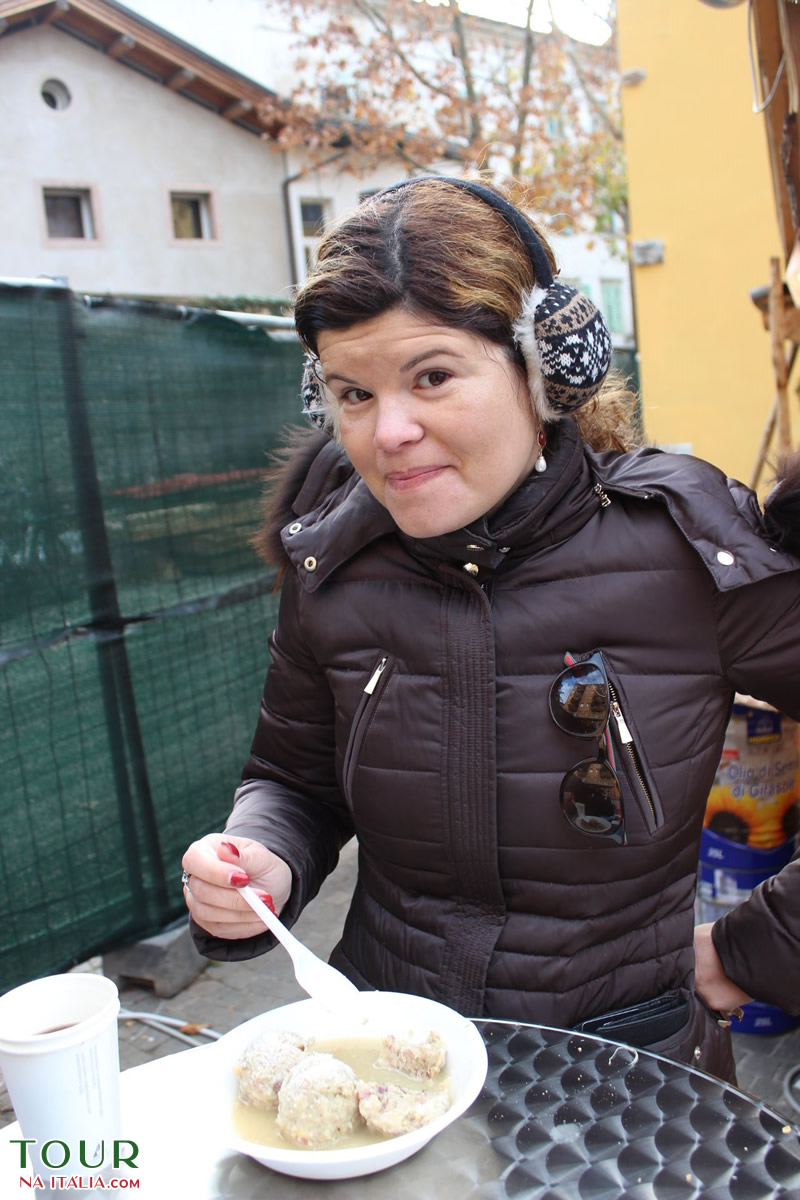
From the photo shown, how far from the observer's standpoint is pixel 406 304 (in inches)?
53.5

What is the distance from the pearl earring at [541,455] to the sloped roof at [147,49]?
52.3 ft

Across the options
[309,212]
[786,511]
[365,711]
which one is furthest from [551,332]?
[309,212]

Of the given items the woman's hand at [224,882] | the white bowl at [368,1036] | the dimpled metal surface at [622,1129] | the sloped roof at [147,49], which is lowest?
the dimpled metal surface at [622,1129]

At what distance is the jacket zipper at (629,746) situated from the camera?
145 cm

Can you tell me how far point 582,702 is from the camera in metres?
1.47

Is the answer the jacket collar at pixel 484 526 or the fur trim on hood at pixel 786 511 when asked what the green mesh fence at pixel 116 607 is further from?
the fur trim on hood at pixel 786 511

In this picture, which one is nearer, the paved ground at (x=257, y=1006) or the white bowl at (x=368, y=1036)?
the white bowl at (x=368, y=1036)

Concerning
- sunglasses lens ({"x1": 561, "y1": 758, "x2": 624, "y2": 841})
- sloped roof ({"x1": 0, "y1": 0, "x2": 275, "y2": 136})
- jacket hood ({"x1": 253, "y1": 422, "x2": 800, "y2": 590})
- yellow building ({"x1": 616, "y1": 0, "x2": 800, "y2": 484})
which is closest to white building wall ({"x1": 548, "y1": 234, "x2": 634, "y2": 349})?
sloped roof ({"x1": 0, "y1": 0, "x2": 275, "y2": 136})

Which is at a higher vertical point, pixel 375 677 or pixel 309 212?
pixel 309 212

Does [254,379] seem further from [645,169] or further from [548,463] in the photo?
[645,169]

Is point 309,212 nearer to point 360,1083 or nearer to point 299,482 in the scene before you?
point 299,482

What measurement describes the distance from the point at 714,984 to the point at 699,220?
8379mm

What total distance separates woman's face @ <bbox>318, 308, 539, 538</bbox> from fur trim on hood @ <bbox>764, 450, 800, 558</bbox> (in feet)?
1.22

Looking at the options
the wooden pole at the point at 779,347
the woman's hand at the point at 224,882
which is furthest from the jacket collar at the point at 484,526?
the wooden pole at the point at 779,347
